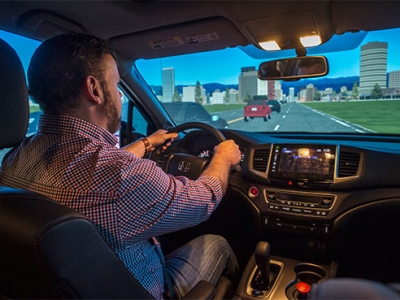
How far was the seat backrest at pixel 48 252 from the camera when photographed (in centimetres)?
92

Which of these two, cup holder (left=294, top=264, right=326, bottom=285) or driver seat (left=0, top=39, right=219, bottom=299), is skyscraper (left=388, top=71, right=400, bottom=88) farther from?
driver seat (left=0, top=39, right=219, bottom=299)

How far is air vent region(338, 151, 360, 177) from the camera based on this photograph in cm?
226

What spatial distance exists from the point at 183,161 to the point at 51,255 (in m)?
1.69

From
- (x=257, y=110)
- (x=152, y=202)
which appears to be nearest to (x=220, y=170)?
(x=152, y=202)

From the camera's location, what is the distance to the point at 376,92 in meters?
2.75

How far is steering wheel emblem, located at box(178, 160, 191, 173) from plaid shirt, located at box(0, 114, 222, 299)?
41.0 inches

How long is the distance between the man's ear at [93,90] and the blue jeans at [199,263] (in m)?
0.98

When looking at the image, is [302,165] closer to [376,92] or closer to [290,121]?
[376,92]

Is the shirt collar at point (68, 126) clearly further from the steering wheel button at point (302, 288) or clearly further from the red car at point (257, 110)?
the red car at point (257, 110)

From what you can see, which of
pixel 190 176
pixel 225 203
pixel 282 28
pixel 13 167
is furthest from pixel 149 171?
pixel 282 28

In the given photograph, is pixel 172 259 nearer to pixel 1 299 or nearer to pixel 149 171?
pixel 149 171

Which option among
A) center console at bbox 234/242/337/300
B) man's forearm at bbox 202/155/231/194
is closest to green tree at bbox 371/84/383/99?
center console at bbox 234/242/337/300

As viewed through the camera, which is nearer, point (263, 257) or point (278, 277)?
point (263, 257)

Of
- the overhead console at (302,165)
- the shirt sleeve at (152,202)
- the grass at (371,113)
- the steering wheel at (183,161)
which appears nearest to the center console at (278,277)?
the overhead console at (302,165)
